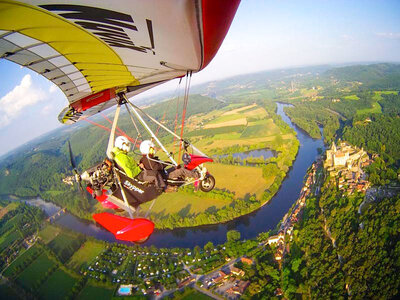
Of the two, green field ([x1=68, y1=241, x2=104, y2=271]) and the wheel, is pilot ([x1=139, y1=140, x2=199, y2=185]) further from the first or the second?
green field ([x1=68, y1=241, x2=104, y2=271])

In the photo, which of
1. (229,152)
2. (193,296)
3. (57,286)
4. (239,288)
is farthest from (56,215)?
(239,288)

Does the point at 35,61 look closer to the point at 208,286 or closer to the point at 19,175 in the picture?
the point at 208,286

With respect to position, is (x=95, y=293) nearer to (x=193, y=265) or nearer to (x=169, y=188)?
(x=193, y=265)

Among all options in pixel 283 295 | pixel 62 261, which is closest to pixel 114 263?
pixel 62 261

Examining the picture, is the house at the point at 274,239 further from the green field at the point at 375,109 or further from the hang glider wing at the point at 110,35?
the green field at the point at 375,109

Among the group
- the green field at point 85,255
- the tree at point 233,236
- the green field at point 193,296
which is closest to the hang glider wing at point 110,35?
the green field at point 193,296

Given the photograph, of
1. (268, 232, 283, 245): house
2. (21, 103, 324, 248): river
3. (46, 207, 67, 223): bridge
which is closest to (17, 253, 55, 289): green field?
(21, 103, 324, 248): river

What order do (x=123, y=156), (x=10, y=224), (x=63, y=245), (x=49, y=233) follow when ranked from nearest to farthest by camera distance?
(x=123, y=156) → (x=63, y=245) → (x=49, y=233) → (x=10, y=224)

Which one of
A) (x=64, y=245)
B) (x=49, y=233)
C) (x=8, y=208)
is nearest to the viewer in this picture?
(x=64, y=245)
